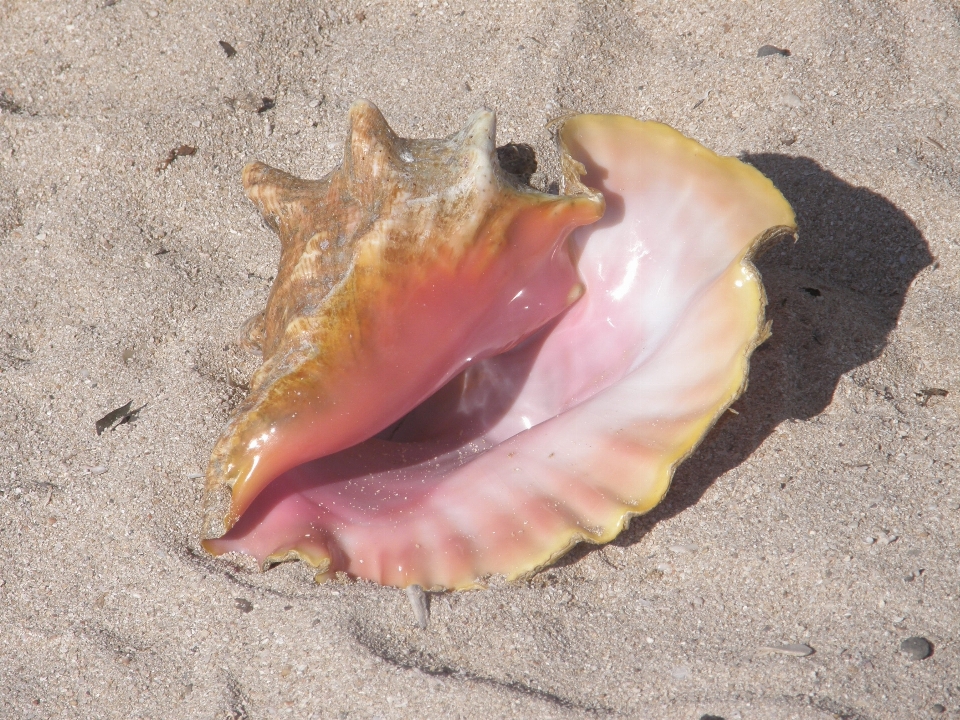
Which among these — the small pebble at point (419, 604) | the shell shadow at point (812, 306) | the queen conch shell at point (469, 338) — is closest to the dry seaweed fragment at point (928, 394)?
the shell shadow at point (812, 306)

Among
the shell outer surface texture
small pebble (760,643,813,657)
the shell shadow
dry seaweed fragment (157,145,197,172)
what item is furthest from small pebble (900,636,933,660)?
dry seaweed fragment (157,145,197,172)

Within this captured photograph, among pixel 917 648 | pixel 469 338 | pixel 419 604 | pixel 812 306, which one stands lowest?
pixel 917 648

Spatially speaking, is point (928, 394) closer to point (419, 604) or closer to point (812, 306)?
point (812, 306)

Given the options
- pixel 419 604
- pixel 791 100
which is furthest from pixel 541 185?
pixel 419 604

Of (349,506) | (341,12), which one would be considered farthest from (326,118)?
(349,506)

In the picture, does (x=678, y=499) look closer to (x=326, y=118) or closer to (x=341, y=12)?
(x=326, y=118)
